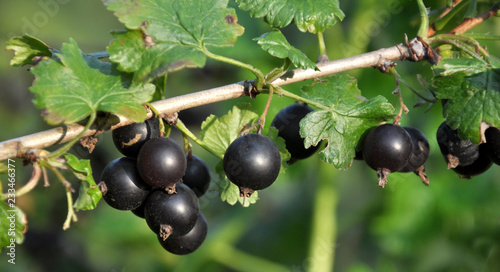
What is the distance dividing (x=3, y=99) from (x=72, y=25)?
824mm

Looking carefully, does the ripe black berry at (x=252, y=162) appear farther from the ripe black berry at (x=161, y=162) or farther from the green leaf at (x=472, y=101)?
the green leaf at (x=472, y=101)

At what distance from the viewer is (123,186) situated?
48.4 inches

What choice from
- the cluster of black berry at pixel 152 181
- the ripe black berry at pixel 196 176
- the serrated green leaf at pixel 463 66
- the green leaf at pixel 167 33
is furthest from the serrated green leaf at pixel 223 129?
the serrated green leaf at pixel 463 66

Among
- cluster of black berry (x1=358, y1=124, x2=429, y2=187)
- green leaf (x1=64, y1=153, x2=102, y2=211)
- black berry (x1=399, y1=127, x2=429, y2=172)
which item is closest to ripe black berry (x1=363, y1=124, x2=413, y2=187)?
cluster of black berry (x1=358, y1=124, x2=429, y2=187)

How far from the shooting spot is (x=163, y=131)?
4.11ft

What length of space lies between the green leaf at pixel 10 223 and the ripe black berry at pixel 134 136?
0.89 feet

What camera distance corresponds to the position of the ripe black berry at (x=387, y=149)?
49.8 inches

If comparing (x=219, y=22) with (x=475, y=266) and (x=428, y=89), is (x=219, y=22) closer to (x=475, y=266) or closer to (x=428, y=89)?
(x=428, y=89)

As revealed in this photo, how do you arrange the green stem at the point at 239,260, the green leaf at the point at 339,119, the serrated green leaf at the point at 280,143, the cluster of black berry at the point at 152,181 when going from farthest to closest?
the green stem at the point at 239,260
the serrated green leaf at the point at 280,143
the green leaf at the point at 339,119
the cluster of black berry at the point at 152,181

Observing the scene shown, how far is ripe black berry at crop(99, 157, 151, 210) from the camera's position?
1.23 metres

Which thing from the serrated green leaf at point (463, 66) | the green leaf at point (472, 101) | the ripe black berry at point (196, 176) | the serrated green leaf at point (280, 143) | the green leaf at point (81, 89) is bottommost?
the ripe black berry at point (196, 176)

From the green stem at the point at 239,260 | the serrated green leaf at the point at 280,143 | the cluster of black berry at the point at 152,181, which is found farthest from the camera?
the green stem at the point at 239,260

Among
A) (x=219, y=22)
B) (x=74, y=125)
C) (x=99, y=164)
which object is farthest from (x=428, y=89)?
(x=99, y=164)

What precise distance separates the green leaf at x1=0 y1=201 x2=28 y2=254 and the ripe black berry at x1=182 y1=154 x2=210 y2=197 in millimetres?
419
